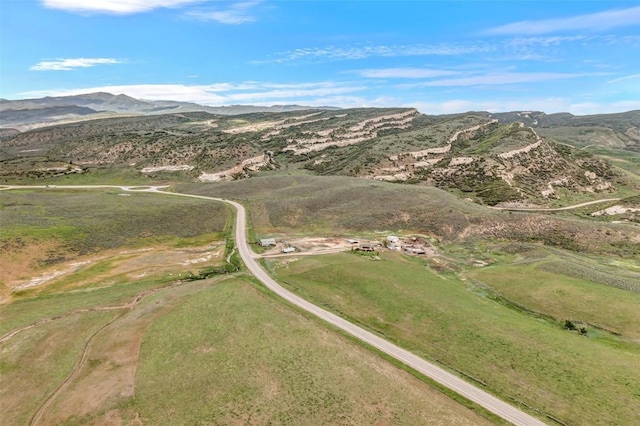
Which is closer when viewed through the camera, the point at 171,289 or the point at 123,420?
the point at 123,420

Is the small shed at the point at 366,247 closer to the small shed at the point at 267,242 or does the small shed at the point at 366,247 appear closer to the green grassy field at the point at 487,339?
the green grassy field at the point at 487,339

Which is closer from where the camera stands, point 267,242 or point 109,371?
point 109,371

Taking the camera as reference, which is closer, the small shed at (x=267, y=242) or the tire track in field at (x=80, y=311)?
the tire track in field at (x=80, y=311)

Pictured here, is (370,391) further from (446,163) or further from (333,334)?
(446,163)

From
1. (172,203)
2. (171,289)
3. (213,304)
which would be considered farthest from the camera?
(172,203)

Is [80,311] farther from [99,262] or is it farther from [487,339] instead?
[487,339]

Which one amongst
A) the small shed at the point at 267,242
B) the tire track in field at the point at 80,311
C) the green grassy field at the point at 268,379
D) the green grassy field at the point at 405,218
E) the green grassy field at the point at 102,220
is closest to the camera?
the green grassy field at the point at 268,379

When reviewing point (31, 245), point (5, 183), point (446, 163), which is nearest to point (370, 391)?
point (31, 245)

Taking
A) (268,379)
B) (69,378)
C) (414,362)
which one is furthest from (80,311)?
(414,362)

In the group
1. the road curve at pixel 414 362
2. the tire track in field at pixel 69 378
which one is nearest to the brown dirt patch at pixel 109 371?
the tire track in field at pixel 69 378
